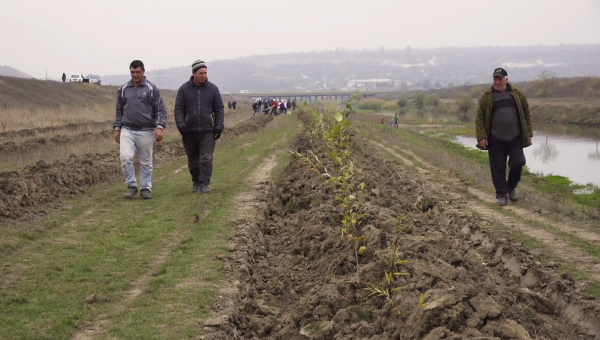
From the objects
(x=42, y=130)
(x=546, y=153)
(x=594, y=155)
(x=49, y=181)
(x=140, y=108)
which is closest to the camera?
(x=140, y=108)

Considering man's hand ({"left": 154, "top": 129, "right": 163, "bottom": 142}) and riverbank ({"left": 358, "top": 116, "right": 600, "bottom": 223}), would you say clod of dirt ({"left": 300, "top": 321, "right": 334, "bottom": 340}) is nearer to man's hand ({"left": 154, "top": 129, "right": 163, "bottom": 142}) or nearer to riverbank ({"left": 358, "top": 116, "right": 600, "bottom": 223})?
man's hand ({"left": 154, "top": 129, "right": 163, "bottom": 142})

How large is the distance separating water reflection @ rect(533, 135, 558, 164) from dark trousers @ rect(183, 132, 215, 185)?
24743 millimetres

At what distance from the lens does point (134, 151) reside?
11875mm

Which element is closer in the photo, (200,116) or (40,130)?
(200,116)

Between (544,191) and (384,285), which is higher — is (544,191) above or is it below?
below

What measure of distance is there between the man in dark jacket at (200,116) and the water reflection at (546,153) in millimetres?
24734

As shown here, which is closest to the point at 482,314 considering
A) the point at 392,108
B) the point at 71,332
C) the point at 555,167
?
the point at 71,332

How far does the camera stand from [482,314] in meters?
5.29

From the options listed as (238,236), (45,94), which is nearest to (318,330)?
(238,236)

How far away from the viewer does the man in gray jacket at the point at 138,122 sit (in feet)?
38.4

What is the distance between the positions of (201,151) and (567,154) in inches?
1156

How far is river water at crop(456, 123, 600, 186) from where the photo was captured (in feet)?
96.9

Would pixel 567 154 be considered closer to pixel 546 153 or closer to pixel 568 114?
pixel 546 153

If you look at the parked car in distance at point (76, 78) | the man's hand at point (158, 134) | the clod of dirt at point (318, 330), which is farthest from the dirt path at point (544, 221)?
the parked car in distance at point (76, 78)
